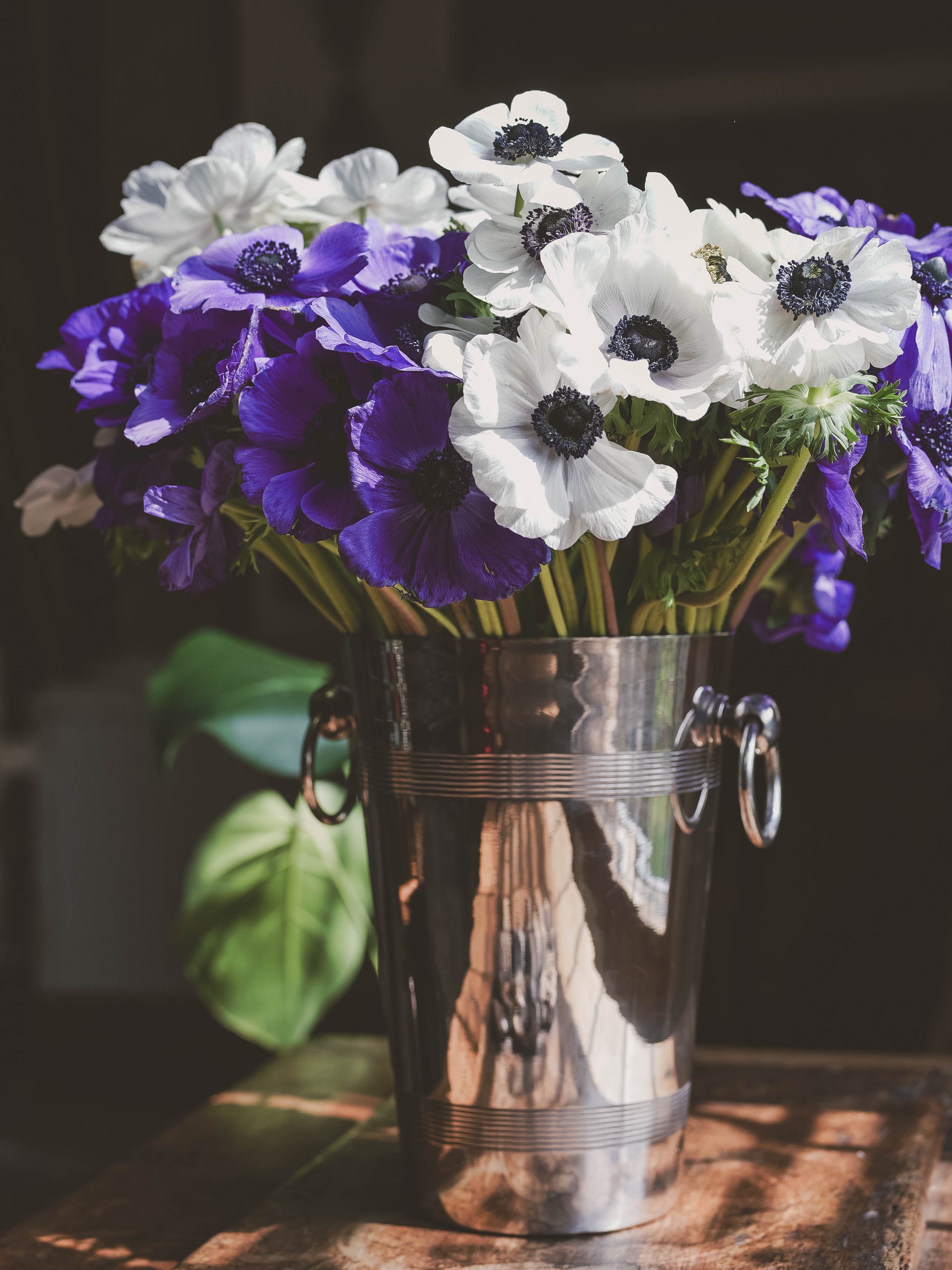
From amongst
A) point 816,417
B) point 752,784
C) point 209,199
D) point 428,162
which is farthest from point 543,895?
point 428,162

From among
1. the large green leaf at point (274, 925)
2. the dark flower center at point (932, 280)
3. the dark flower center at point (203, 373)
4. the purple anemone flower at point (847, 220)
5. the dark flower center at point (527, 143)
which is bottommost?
the large green leaf at point (274, 925)

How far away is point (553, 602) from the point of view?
0.47m

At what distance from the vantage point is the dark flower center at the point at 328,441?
1.43 ft

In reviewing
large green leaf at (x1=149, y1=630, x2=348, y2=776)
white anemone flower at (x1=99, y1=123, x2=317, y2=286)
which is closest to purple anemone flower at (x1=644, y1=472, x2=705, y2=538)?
white anemone flower at (x1=99, y1=123, x2=317, y2=286)

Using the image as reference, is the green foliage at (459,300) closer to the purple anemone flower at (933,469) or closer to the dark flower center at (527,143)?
the dark flower center at (527,143)

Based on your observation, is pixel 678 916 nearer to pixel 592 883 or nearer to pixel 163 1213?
pixel 592 883

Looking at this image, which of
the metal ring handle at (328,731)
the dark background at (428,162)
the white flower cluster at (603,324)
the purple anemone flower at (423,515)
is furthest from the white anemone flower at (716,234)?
the dark background at (428,162)

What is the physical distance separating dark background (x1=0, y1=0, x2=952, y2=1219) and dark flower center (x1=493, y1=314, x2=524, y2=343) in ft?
3.82

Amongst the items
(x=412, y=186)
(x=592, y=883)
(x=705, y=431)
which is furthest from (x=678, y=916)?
(x=412, y=186)

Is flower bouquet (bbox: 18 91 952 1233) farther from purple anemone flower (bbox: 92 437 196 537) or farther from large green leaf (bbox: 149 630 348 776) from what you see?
large green leaf (bbox: 149 630 348 776)

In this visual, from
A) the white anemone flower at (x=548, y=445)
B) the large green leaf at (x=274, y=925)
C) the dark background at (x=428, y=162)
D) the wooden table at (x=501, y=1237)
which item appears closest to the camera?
the white anemone flower at (x=548, y=445)

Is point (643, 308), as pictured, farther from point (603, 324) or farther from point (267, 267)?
point (267, 267)

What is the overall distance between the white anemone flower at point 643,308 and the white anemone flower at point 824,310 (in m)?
0.01

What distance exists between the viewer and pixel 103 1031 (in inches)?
88.3
